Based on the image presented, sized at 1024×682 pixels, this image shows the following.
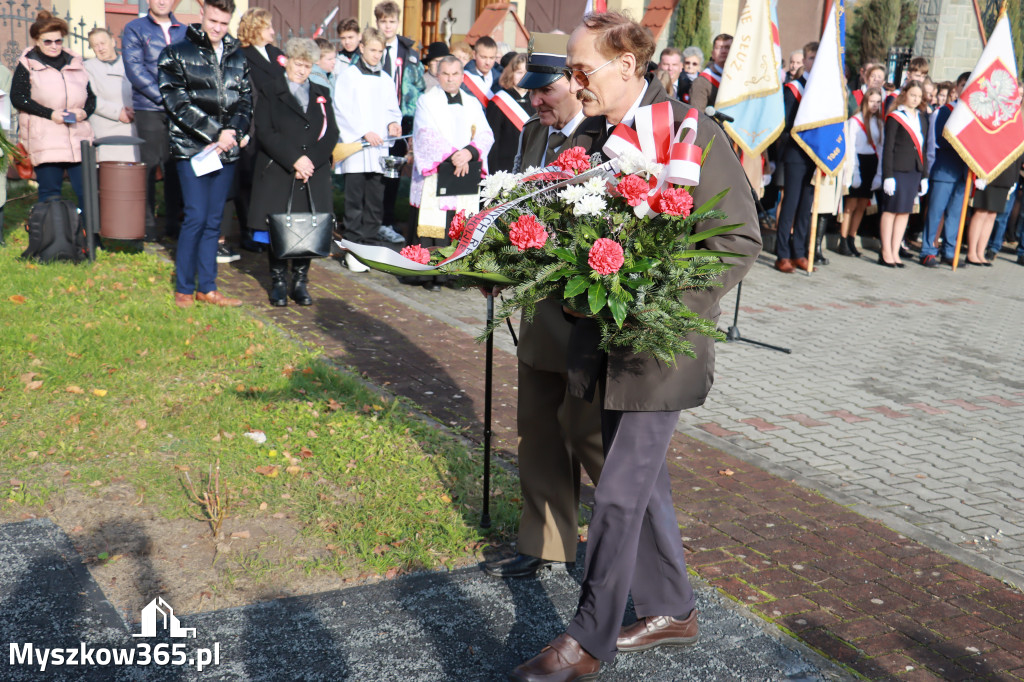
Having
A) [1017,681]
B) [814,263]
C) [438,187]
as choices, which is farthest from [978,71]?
[1017,681]

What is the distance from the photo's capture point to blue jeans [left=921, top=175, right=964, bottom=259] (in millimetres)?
13477

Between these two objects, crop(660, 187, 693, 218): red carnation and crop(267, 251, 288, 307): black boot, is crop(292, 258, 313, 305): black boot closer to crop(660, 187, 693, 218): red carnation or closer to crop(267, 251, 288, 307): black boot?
crop(267, 251, 288, 307): black boot

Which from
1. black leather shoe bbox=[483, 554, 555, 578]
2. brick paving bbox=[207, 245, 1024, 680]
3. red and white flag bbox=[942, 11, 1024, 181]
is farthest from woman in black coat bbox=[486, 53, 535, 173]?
red and white flag bbox=[942, 11, 1024, 181]

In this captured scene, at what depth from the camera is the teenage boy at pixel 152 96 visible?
1027 centimetres

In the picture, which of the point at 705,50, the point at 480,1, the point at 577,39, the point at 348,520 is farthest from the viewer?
the point at 705,50

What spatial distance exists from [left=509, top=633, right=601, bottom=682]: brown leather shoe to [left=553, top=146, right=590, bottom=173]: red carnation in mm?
1616

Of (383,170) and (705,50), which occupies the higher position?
(705,50)

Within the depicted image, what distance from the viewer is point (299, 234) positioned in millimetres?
8531

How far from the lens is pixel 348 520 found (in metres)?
4.82

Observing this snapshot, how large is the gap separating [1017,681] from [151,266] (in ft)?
26.7

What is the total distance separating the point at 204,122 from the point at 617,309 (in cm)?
588

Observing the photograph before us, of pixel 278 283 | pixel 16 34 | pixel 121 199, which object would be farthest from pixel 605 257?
pixel 16 34

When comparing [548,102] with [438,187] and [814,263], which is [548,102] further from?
[814,263]

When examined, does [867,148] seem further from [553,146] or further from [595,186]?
[595,186]
